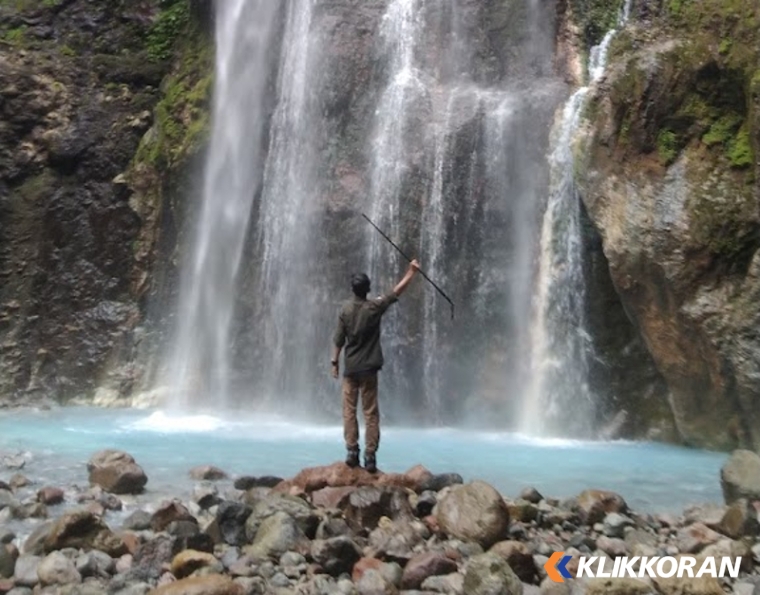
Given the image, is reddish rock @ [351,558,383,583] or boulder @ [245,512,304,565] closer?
reddish rock @ [351,558,383,583]

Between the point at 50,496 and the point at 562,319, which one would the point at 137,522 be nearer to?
the point at 50,496

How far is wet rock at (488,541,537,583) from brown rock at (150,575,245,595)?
161cm

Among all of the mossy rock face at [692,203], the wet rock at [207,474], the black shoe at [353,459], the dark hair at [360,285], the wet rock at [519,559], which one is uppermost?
the mossy rock face at [692,203]

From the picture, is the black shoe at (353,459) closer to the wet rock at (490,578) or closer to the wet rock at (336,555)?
the wet rock at (336,555)

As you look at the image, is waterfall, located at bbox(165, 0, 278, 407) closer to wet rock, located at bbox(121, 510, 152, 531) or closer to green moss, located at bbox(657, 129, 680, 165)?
green moss, located at bbox(657, 129, 680, 165)

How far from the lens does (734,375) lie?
10.5m

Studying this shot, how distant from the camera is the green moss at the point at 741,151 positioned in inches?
430

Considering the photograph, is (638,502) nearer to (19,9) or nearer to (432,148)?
(432,148)

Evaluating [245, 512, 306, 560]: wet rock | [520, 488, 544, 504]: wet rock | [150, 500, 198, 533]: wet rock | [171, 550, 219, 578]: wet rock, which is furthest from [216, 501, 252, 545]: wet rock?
[520, 488, 544, 504]: wet rock

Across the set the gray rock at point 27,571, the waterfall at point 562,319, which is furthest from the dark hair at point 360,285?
the waterfall at point 562,319

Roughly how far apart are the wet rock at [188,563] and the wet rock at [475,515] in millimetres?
1632

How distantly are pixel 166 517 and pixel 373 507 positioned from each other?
1510mm

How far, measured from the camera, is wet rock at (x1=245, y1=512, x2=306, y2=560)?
17.8 feet

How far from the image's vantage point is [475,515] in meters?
5.71
